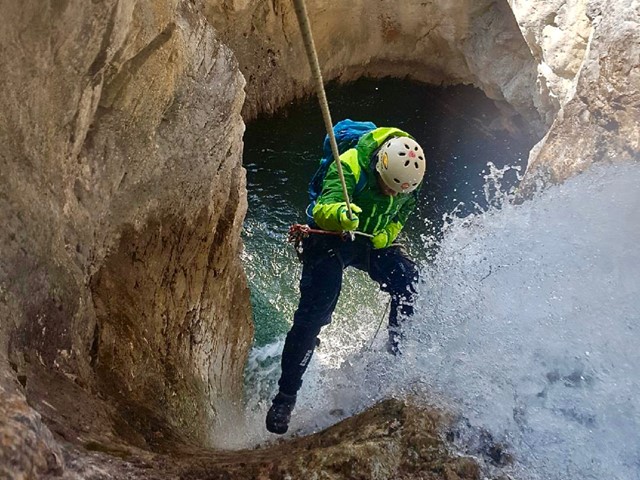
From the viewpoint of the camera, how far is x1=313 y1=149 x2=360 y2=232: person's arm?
3.90 meters

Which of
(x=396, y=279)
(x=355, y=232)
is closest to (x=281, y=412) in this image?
(x=396, y=279)

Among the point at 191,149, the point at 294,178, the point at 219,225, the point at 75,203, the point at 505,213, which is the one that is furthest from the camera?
the point at 294,178

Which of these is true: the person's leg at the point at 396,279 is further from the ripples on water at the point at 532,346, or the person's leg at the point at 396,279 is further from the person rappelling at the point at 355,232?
the ripples on water at the point at 532,346

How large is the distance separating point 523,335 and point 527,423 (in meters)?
0.63

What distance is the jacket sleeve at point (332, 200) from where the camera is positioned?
393cm

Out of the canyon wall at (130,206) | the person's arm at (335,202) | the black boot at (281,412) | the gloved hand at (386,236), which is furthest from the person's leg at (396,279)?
the canyon wall at (130,206)

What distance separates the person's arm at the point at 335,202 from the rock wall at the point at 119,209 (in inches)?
29.6

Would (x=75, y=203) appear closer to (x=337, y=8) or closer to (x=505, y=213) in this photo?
(x=505, y=213)

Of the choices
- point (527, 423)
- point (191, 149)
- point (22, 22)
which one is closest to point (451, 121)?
point (191, 149)

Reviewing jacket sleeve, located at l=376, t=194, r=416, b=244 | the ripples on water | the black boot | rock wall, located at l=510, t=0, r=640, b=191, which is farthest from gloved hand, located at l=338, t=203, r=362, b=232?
rock wall, located at l=510, t=0, r=640, b=191

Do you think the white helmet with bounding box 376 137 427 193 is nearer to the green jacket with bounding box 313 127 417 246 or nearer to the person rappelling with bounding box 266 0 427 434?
the person rappelling with bounding box 266 0 427 434

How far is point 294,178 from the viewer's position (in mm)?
8984

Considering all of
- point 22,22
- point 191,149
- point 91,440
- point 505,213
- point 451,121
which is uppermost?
point 22,22

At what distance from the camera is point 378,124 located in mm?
10289
